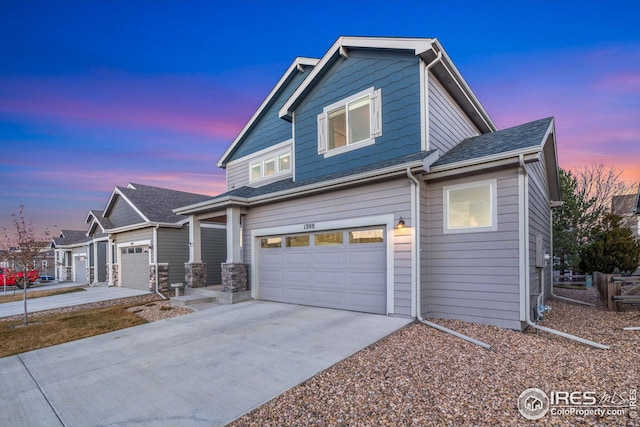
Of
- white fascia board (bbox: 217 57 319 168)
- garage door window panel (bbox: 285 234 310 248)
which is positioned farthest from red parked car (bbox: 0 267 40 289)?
white fascia board (bbox: 217 57 319 168)

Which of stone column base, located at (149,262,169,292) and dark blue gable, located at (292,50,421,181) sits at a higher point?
dark blue gable, located at (292,50,421,181)

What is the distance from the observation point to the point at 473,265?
6.42 m

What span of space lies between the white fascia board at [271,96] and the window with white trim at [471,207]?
7.46m

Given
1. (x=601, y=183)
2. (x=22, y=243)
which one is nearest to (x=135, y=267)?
(x=22, y=243)

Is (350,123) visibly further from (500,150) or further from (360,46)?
(500,150)

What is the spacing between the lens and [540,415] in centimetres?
297

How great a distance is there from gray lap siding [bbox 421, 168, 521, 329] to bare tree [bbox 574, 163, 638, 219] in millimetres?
20646

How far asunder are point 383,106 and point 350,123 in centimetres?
118

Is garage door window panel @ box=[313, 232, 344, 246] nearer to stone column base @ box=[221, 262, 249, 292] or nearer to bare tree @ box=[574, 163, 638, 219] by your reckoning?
stone column base @ box=[221, 262, 249, 292]

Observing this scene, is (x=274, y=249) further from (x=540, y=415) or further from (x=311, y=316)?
(x=540, y=415)

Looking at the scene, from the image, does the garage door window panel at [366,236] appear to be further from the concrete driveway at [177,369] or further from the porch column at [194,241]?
the porch column at [194,241]

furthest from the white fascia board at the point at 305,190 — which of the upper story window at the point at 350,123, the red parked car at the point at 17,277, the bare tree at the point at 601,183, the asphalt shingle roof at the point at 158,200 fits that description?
the bare tree at the point at 601,183

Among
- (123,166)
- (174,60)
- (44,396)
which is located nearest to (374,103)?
(44,396)

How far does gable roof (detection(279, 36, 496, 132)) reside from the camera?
23.4ft
